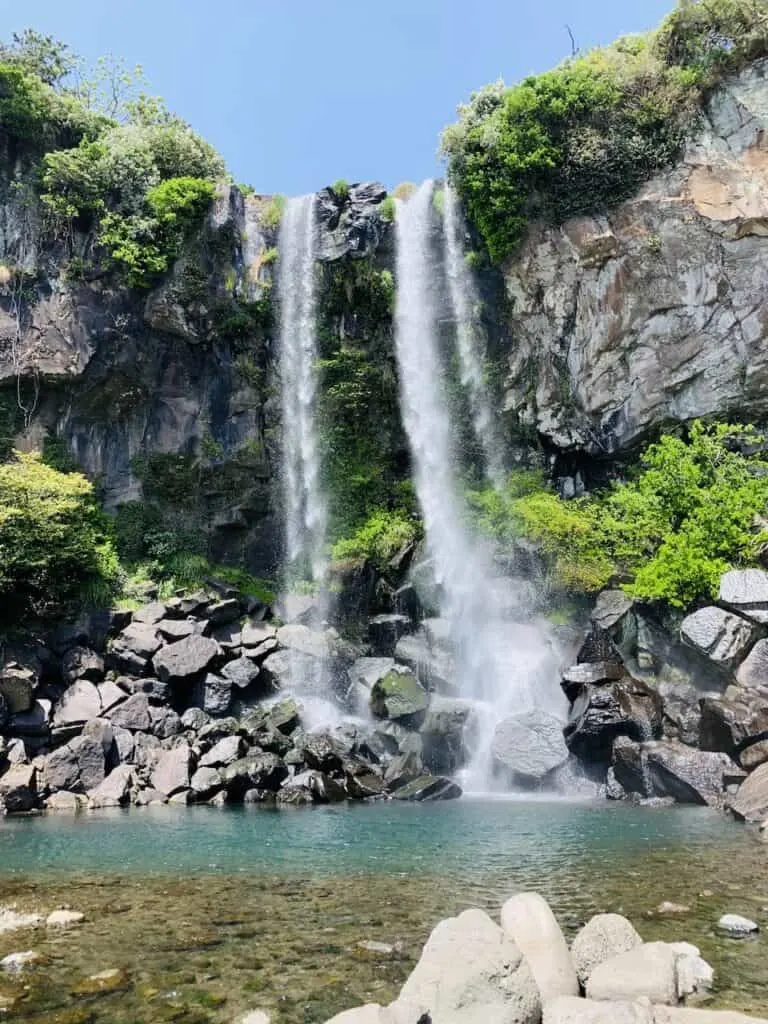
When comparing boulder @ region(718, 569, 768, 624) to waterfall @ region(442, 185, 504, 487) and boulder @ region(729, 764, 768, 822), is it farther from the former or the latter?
waterfall @ region(442, 185, 504, 487)

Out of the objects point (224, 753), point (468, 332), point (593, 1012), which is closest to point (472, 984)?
point (593, 1012)

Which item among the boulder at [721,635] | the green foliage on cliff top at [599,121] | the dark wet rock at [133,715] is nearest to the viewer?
the boulder at [721,635]

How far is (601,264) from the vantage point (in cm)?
2494

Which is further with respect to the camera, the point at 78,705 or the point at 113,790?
the point at 78,705

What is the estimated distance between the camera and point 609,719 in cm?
1628

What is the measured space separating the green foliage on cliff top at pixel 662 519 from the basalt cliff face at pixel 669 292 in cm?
170

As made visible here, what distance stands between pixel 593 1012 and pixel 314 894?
14.6 ft

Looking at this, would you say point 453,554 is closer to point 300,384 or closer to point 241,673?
point 241,673

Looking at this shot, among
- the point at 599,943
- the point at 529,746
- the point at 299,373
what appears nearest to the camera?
the point at 599,943

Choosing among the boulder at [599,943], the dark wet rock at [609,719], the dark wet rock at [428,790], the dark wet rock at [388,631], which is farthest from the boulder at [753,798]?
the dark wet rock at [388,631]

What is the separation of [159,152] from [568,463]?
Answer: 64.3 ft

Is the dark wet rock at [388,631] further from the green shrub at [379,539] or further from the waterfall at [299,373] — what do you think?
the waterfall at [299,373]

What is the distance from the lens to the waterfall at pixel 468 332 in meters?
28.2

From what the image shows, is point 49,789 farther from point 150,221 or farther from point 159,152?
point 159,152
